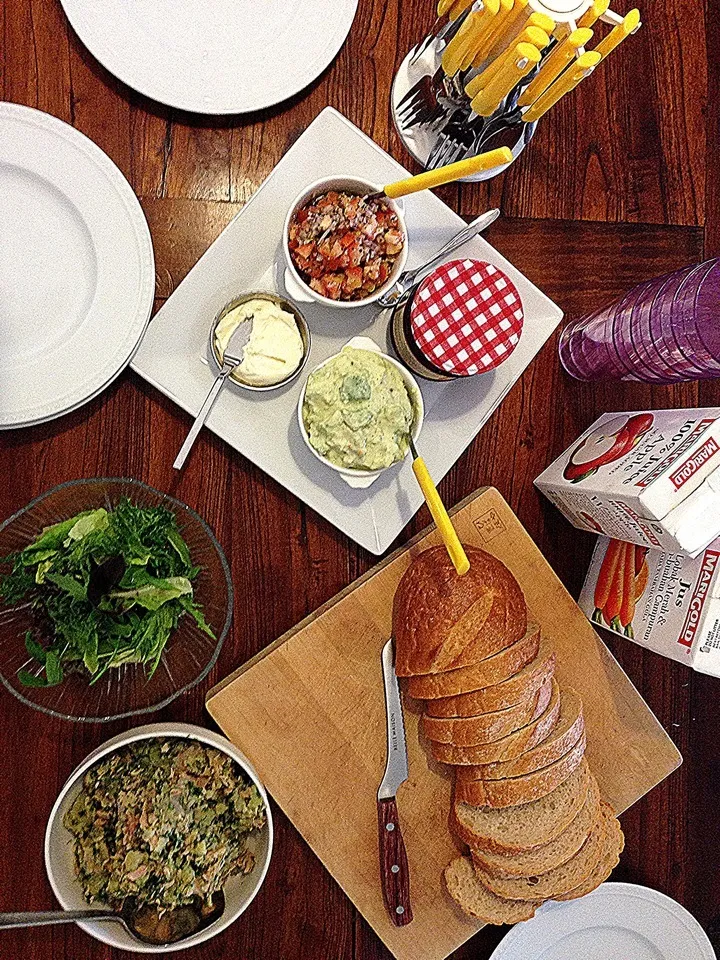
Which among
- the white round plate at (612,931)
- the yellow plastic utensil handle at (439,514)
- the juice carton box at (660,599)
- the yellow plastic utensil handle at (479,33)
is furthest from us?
the white round plate at (612,931)

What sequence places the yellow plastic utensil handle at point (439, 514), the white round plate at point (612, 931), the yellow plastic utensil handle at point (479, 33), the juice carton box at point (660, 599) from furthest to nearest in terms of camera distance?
1. the white round plate at point (612, 931)
2. the yellow plastic utensil handle at point (439, 514)
3. the juice carton box at point (660, 599)
4. the yellow plastic utensil handle at point (479, 33)

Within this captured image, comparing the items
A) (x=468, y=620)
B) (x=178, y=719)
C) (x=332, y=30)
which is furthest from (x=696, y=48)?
(x=178, y=719)

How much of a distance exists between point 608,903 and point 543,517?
0.69 m

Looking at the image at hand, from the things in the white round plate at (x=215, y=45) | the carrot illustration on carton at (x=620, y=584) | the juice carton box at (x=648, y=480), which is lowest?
the carrot illustration on carton at (x=620, y=584)

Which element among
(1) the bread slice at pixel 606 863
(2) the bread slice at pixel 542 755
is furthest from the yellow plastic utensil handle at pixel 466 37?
(1) the bread slice at pixel 606 863

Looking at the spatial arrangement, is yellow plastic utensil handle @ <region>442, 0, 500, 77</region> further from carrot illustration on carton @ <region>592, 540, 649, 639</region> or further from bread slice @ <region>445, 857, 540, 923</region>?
bread slice @ <region>445, 857, 540, 923</region>

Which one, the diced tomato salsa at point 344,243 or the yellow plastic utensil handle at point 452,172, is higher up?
the yellow plastic utensil handle at point 452,172

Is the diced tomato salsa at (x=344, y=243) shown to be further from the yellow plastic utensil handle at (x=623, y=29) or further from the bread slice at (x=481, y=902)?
the bread slice at (x=481, y=902)

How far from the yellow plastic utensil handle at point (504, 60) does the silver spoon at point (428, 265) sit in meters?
0.19

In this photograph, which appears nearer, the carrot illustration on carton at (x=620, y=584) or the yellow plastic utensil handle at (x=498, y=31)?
the yellow plastic utensil handle at (x=498, y=31)

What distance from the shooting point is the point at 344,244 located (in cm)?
131

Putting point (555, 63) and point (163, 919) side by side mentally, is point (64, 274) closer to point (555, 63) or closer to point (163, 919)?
point (555, 63)

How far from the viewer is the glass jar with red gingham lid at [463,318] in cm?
131

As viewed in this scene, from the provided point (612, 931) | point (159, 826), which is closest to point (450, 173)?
point (159, 826)
